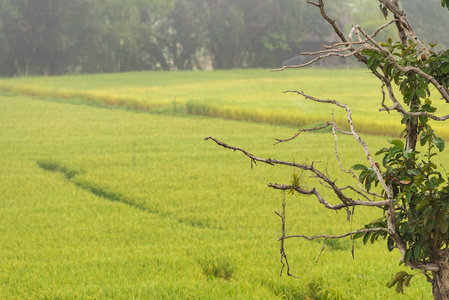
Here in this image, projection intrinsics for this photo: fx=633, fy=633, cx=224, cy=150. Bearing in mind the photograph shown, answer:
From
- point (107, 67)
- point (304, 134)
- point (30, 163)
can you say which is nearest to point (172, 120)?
point (304, 134)

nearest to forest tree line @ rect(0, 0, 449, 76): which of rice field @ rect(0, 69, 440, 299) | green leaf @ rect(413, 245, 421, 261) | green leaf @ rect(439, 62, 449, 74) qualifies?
rice field @ rect(0, 69, 440, 299)

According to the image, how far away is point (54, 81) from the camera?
1593 inches

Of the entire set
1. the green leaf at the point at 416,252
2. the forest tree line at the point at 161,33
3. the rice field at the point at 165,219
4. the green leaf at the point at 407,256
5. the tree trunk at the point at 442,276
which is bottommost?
the rice field at the point at 165,219

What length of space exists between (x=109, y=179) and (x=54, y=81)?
96.4 ft

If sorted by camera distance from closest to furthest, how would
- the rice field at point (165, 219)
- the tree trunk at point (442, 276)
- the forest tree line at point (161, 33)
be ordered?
the tree trunk at point (442, 276) < the rice field at point (165, 219) < the forest tree line at point (161, 33)

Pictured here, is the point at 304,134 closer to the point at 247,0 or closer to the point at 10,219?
the point at 10,219

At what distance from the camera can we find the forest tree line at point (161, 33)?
47.4m

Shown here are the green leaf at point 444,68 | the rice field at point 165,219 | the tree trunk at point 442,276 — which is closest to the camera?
the green leaf at point 444,68

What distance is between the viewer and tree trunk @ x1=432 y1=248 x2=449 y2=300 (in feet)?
12.5

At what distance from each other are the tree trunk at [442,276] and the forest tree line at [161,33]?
45.8 metres

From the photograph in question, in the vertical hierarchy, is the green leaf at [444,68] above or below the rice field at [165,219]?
Answer: above

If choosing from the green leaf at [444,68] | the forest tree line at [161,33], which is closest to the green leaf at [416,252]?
the green leaf at [444,68]

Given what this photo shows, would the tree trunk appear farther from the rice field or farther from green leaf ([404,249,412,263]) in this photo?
the rice field

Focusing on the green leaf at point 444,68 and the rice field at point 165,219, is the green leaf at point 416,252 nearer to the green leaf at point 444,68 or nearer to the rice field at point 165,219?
the rice field at point 165,219
